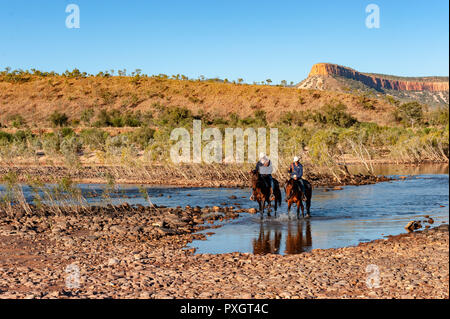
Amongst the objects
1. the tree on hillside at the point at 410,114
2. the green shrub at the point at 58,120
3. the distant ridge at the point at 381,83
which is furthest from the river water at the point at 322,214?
the distant ridge at the point at 381,83

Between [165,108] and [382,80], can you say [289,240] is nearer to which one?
[165,108]

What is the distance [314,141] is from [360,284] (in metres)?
18.8

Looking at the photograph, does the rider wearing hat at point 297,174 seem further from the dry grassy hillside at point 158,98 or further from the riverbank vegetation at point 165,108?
the dry grassy hillside at point 158,98

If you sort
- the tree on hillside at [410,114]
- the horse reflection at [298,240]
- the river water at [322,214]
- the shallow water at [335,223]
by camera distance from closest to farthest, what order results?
1. the horse reflection at [298,240]
2. the shallow water at [335,223]
3. the river water at [322,214]
4. the tree on hillside at [410,114]

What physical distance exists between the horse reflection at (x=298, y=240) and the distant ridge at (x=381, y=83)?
279 feet

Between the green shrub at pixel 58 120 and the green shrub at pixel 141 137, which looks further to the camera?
the green shrub at pixel 58 120

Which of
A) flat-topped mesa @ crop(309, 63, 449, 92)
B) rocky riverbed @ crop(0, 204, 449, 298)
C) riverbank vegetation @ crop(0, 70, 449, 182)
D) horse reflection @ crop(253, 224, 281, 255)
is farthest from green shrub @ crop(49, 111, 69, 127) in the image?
flat-topped mesa @ crop(309, 63, 449, 92)

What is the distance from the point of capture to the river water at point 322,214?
430 inches

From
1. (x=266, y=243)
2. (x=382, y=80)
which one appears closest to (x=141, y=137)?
(x=266, y=243)

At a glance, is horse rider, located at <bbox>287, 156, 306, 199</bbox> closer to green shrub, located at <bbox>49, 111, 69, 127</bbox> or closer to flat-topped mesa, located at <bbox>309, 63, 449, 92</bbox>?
green shrub, located at <bbox>49, 111, 69, 127</bbox>

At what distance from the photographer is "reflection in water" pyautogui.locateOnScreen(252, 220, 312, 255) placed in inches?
403

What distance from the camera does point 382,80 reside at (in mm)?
133500
